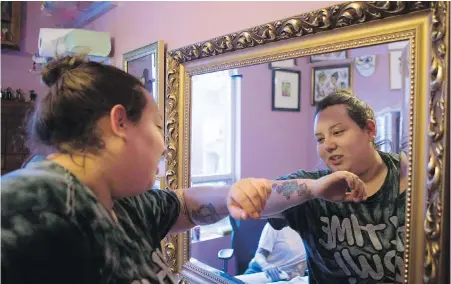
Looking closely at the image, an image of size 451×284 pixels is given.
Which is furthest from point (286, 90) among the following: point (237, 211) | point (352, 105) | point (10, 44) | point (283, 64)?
point (10, 44)

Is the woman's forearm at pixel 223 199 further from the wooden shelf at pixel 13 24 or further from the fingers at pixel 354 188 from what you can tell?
the wooden shelf at pixel 13 24

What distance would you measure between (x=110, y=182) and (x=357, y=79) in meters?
0.49

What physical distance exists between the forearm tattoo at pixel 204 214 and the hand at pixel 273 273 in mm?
174

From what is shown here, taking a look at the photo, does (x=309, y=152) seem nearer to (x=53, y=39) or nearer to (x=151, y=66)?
(x=151, y=66)

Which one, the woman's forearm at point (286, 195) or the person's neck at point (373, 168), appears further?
the woman's forearm at point (286, 195)

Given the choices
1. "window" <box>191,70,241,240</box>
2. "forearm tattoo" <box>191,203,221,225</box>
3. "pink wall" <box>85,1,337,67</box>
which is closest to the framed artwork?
"pink wall" <box>85,1,337,67</box>

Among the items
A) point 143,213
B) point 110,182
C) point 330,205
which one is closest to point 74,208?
point 110,182

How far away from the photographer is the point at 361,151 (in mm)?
749

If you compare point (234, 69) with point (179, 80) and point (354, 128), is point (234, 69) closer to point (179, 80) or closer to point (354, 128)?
point (179, 80)

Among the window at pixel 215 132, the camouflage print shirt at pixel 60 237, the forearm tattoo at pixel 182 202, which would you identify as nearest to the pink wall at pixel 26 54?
the window at pixel 215 132

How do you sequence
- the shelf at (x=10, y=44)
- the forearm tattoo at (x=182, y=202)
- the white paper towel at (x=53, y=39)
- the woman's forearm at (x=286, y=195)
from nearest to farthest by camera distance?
the woman's forearm at (x=286, y=195) < the forearm tattoo at (x=182, y=202) < the white paper towel at (x=53, y=39) < the shelf at (x=10, y=44)

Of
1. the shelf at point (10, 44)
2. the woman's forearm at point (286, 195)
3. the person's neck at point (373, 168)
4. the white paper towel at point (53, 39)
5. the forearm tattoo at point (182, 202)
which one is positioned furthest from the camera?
the shelf at point (10, 44)

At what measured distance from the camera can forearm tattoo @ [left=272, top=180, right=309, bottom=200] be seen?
0.85 m

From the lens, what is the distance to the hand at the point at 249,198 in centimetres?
81
